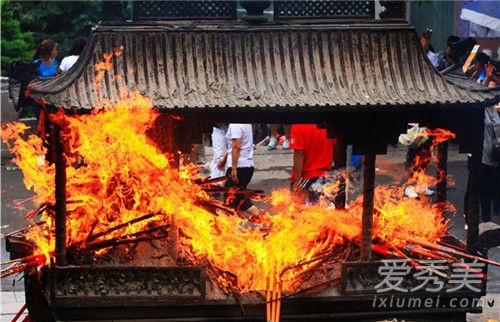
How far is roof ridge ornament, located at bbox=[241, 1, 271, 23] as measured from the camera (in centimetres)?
752

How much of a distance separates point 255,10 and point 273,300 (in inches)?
98.4

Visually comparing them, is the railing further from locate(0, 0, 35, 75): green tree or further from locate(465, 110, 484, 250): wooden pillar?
locate(0, 0, 35, 75): green tree

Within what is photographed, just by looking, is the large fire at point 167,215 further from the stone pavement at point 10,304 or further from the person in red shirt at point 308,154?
the person in red shirt at point 308,154

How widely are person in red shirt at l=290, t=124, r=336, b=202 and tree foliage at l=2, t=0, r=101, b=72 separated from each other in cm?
1018

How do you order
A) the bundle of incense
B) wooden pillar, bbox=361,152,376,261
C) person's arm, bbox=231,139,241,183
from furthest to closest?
person's arm, bbox=231,139,241,183 → wooden pillar, bbox=361,152,376,261 → the bundle of incense

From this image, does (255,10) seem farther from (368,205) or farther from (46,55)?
(46,55)

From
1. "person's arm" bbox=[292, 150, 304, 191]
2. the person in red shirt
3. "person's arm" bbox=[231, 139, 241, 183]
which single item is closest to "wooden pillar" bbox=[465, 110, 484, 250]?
the person in red shirt

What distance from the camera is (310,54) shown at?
7.57m

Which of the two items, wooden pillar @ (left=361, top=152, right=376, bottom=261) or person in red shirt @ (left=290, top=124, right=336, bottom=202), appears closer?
wooden pillar @ (left=361, top=152, right=376, bottom=261)

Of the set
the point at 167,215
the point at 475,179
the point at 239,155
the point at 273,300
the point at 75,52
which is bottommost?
the point at 273,300

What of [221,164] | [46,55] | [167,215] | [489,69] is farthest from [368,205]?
[46,55]

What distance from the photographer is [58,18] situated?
1989 centimetres

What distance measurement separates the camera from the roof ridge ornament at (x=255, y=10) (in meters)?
7.52

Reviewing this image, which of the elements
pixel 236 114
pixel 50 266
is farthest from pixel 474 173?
pixel 50 266
